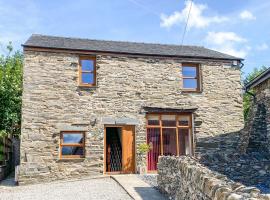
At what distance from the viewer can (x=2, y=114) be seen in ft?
66.5

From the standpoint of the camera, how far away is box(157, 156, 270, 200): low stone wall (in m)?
4.81

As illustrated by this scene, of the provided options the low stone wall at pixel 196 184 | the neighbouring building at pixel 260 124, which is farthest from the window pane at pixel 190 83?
the low stone wall at pixel 196 184

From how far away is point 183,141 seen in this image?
15781 mm

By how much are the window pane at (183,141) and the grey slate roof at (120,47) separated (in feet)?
12.3

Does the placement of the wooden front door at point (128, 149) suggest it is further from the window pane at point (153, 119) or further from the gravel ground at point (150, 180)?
the gravel ground at point (150, 180)

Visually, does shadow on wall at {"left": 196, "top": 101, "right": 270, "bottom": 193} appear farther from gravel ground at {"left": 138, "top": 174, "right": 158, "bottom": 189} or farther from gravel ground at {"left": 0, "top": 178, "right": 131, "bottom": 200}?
gravel ground at {"left": 0, "top": 178, "right": 131, "bottom": 200}

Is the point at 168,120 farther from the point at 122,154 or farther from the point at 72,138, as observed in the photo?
the point at 72,138

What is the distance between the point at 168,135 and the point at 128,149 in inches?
80.7

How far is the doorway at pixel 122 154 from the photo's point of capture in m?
14.8

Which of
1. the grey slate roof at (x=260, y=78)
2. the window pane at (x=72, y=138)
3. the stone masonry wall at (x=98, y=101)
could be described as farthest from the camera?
the window pane at (x=72, y=138)

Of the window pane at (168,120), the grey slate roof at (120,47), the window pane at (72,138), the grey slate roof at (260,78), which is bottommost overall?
the window pane at (72,138)

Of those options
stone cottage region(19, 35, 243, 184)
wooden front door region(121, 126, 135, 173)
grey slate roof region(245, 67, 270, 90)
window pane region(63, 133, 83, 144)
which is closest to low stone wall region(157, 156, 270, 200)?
wooden front door region(121, 126, 135, 173)

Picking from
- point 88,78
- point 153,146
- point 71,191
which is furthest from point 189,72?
point 71,191

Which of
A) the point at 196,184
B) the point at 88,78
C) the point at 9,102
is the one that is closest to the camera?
the point at 196,184
